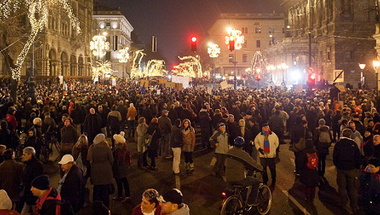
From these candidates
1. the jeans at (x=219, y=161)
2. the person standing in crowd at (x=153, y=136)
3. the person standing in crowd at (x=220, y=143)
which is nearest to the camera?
the person standing in crowd at (x=220, y=143)

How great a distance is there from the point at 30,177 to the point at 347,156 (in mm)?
6408

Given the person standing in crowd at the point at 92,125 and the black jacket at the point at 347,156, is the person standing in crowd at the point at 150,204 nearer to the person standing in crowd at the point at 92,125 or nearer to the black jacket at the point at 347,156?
the black jacket at the point at 347,156

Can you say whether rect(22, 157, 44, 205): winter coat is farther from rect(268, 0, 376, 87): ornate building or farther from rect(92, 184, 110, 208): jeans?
rect(268, 0, 376, 87): ornate building

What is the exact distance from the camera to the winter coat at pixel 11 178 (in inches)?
244

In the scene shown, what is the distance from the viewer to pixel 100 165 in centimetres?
691

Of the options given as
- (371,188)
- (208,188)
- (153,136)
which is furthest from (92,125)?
(371,188)

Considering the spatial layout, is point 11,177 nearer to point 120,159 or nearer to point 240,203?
point 120,159

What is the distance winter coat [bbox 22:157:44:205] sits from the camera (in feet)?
19.7

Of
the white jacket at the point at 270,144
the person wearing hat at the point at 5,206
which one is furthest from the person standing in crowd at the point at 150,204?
the white jacket at the point at 270,144

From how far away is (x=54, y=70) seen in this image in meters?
45.6

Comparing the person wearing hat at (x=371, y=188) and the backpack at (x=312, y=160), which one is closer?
the person wearing hat at (x=371, y=188)

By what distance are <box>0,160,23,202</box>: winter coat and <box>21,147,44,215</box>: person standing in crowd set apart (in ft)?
0.45

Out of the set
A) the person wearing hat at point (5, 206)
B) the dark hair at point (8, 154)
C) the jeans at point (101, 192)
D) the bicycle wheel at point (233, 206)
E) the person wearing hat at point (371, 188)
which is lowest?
the bicycle wheel at point (233, 206)

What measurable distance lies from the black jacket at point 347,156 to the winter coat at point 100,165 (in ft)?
16.2
